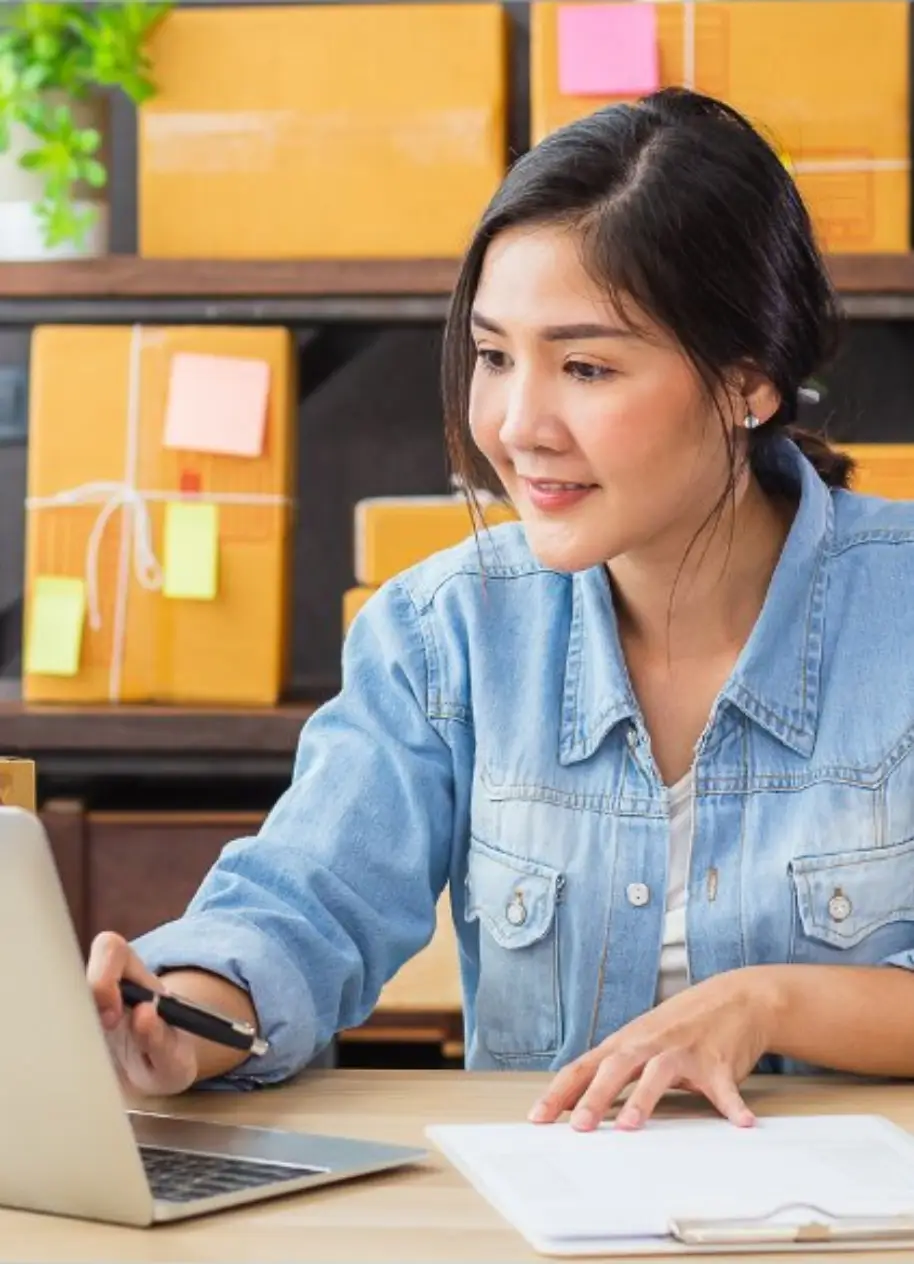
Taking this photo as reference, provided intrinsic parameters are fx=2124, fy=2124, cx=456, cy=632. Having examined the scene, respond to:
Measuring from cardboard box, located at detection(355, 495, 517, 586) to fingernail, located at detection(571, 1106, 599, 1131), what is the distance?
1455 mm

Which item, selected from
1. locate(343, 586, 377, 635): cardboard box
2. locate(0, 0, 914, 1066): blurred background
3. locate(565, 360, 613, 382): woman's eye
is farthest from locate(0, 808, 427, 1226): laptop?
locate(343, 586, 377, 635): cardboard box

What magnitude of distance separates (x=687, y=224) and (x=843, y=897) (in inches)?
17.3

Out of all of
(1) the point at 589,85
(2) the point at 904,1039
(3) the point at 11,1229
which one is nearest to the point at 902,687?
(2) the point at 904,1039

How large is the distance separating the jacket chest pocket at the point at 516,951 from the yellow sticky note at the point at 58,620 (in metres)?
1.20

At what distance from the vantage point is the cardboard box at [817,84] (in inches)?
95.9

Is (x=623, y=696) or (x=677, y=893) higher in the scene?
(x=623, y=696)

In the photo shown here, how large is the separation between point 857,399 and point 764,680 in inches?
60.4

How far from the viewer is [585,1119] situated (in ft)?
3.56

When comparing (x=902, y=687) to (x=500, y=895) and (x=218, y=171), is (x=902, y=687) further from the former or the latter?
(x=218, y=171)

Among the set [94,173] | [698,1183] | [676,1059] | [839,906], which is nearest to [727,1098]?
[676,1059]

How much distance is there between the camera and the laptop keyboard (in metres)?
0.96

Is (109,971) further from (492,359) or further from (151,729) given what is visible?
(151,729)

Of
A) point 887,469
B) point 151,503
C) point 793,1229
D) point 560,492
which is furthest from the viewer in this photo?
point 151,503

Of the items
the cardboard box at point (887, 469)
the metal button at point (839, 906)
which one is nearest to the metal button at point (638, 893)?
the metal button at point (839, 906)
